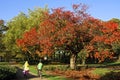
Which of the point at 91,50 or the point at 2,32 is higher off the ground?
the point at 2,32

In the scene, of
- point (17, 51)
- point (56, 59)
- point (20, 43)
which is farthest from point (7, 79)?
point (56, 59)

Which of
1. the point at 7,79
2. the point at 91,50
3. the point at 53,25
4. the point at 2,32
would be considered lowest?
the point at 7,79

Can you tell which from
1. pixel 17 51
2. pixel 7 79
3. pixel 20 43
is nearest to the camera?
pixel 7 79

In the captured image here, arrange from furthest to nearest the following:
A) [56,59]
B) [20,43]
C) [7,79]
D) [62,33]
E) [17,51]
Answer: [56,59] → [17,51] → [20,43] → [62,33] → [7,79]

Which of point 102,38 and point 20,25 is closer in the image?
point 102,38

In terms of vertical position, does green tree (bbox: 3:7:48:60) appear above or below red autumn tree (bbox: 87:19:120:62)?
above

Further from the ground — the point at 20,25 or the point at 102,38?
the point at 20,25

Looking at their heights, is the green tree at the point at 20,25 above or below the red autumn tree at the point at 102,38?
above

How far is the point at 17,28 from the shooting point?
6112 centimetres

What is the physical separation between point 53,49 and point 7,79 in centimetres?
1363

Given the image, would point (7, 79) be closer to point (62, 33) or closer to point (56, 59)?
point (62, 33)

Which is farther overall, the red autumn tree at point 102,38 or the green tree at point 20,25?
the green tree at point 20,25

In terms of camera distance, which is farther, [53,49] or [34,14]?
[34,14]

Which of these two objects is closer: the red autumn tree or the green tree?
the red autumn tree
